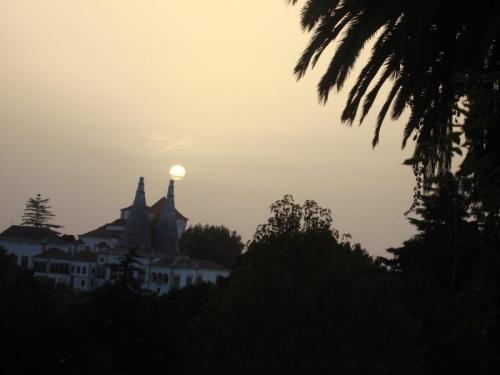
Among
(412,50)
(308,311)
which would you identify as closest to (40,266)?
(308,311)

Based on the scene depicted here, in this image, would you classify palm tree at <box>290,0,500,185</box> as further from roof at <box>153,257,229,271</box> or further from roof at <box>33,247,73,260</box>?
roof at <box>33,247,73,260</box>

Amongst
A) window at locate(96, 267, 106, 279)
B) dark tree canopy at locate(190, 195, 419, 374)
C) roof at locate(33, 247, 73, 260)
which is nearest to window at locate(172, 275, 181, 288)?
window at locate(96, 267, 106, 279)

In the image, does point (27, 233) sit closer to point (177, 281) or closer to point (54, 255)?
point (54, 255)

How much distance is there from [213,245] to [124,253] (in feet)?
119

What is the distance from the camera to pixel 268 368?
16719 millimetres

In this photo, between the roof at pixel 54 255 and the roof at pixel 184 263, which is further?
the roof at pixel 54 255

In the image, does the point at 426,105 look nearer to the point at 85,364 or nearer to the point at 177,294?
the point at 85,364

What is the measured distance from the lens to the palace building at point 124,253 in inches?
4213

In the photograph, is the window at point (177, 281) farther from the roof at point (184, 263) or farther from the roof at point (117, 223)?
the roof at point (117, 223)

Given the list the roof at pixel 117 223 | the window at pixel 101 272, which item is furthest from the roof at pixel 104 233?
the window at pixel 101 272

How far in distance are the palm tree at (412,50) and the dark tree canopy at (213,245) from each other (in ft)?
404

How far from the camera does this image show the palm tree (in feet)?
33.4

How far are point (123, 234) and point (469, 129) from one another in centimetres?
10639

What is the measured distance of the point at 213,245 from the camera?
137875 mm
